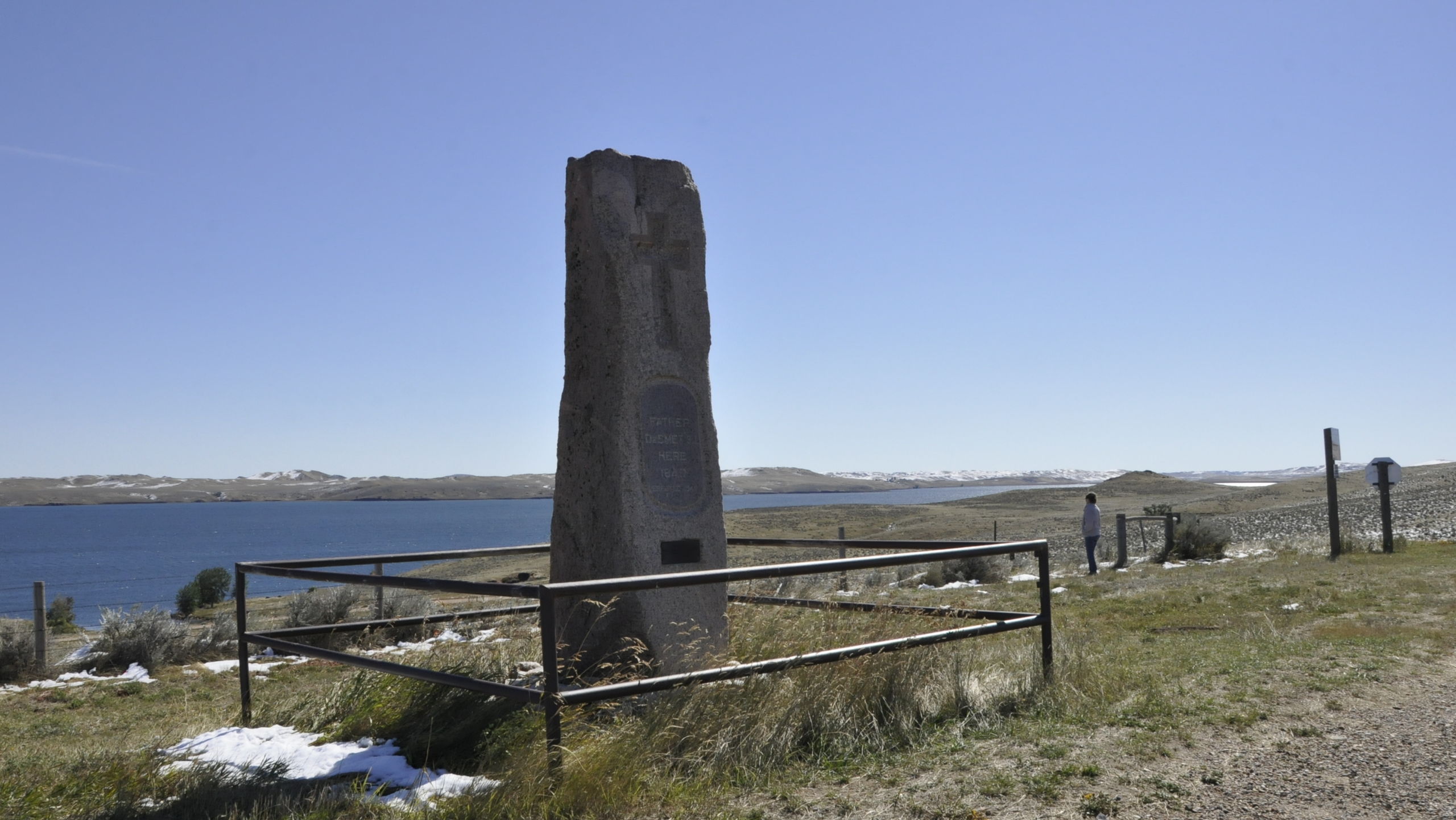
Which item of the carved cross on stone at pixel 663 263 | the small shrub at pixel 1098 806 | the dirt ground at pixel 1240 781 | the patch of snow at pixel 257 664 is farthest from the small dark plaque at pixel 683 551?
the patch of snow at pixel 257 664

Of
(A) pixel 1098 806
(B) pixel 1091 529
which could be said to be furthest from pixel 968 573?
(A) pixel 1098 806

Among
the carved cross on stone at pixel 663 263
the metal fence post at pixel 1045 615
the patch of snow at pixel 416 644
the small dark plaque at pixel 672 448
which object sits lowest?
the patch of snow at pixel 416 644

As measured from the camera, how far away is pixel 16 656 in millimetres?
11094

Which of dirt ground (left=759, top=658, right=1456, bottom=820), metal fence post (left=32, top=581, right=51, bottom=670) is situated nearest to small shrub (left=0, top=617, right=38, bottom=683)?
metal fence post (left=32, top=581, right=51, bottom=670)

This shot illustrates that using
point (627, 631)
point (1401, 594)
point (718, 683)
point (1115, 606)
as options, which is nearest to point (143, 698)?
point (627, 631)

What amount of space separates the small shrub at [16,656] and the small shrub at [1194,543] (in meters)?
18.6

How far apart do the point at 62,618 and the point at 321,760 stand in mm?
22592

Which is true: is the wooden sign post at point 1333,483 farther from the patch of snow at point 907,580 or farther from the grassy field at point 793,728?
the grassy field at point 793,728

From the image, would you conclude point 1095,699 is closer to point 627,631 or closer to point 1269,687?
point 1269,687

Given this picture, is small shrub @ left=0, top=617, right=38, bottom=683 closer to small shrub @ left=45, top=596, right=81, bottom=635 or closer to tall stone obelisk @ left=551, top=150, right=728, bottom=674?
tall stone obelisk @ left=551, top=150, right=728, bottom=674

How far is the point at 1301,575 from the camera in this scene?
14734 mm

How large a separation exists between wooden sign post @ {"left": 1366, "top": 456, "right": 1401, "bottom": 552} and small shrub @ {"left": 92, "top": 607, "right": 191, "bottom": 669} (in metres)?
19.1

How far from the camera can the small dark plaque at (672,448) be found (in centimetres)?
712

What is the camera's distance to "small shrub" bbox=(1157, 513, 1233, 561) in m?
20.3
